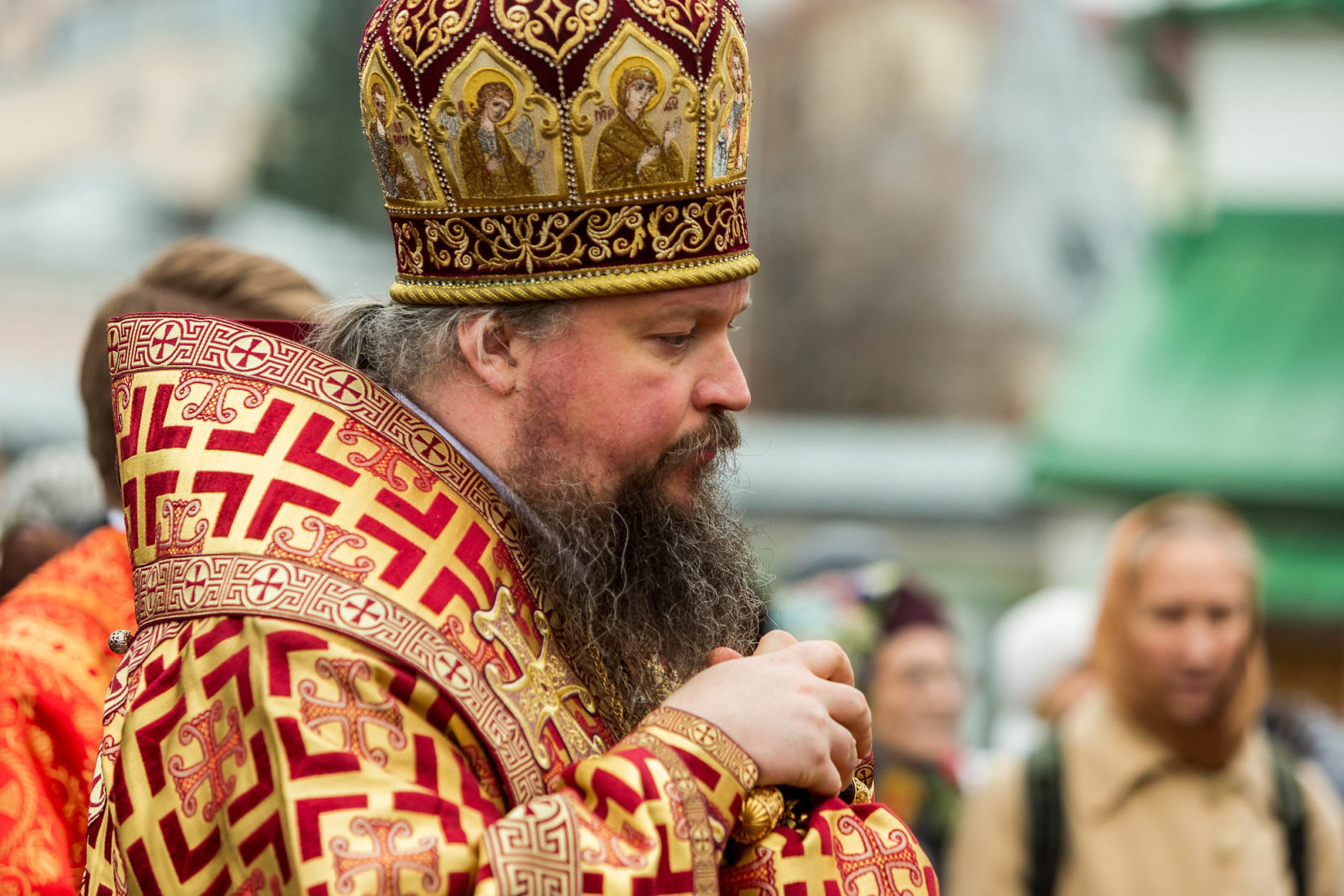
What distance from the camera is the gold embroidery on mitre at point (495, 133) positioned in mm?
2221

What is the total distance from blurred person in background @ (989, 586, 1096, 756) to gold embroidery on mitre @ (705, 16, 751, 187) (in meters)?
3.55

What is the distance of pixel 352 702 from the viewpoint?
1.98 m

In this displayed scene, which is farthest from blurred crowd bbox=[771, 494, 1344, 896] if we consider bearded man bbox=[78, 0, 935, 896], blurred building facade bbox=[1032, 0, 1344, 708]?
blurred building facade bbox=[1032, 0, 1344, 708]

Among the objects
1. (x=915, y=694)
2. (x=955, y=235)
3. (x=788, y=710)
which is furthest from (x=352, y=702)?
(x=955, y=235)

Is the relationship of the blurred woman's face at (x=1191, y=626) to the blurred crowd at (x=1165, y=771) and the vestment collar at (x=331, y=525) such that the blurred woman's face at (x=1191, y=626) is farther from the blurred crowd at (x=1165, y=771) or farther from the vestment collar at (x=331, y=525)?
the vestment collar at (x=331, y=525)

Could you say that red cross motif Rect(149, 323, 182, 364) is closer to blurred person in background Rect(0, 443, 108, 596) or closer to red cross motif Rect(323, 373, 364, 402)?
red cross motif Rect(323, 373, 364, 402)

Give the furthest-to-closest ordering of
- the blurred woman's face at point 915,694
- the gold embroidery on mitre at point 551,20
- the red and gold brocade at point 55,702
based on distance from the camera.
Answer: the blurred woman's face at point 915,694
the red and gold brocade at point 55,702
the gold embroidery on mitre at point 551,20

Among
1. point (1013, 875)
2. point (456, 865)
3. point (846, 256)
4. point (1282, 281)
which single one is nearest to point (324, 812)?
point (456, 865)

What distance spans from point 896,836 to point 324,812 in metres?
0.73

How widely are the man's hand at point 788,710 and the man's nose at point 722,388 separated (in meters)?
0.33

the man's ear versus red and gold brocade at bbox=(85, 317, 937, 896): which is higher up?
the man's ear

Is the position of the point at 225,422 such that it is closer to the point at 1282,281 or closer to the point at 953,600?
the point at 1282,281

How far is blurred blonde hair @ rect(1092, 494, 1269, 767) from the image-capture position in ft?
14.1

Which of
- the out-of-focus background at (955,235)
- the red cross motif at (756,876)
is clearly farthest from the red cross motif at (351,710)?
the out-of-focus background at (955,235)
